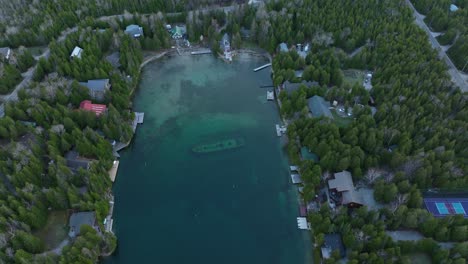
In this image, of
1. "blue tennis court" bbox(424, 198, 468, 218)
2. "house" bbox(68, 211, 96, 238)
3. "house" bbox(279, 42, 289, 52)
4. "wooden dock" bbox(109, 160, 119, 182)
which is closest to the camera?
"house" bbox(68, 211, 96, 238)

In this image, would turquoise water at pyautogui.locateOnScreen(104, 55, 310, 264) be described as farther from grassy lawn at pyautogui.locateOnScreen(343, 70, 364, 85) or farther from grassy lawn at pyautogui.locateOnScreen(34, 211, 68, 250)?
grassy lawn at pyautogui.locateOnScreen(343, 70, 364, 85)

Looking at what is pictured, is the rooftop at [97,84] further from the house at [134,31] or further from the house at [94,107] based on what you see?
the house at [134,31]

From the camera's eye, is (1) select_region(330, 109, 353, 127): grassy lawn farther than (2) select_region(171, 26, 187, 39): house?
No

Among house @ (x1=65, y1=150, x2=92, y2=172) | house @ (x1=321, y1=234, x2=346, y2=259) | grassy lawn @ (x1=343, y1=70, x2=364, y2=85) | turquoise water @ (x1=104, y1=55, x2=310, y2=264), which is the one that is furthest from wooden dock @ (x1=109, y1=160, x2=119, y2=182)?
grassy lawn @ (x1=343, y1=70, x2=364, y2=85)

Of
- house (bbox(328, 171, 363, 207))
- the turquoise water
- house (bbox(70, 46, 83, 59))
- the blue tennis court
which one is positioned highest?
house (bbox(70, 46, 83, 59))

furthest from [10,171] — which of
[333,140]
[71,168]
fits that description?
[333,140]

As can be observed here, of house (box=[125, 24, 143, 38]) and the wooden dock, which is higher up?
house (box=[125, 24, 143, 38])
